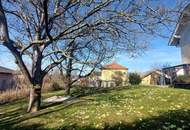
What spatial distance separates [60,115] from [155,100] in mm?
4948

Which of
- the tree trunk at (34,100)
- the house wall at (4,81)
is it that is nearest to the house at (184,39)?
the tree trunk at (34,100)

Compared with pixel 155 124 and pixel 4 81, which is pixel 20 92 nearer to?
pixel 155 124

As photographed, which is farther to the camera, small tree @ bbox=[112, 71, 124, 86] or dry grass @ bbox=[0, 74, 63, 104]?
small tree @ bbox=[112, 71, 124, 86]

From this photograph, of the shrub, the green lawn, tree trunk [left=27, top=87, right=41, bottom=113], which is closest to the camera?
the green lawn

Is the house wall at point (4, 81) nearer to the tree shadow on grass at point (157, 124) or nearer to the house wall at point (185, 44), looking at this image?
the house wall at point (185, 44)

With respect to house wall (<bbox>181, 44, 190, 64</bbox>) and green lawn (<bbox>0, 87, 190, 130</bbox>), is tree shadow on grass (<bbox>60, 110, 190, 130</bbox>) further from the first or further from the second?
house wall (<bbox>181, 44, 190, 64</bbox>)

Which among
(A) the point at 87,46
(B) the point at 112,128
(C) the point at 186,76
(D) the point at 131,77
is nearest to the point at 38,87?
(A) the point at 87,46

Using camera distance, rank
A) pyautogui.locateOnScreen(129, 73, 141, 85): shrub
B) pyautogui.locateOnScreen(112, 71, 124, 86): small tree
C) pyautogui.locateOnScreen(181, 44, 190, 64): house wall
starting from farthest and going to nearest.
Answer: pyautogui.locateOnScreen(112, 71, 124, 86): small tree < pyautogui.locateOnScreen(129, 73, 141, 85): shrub < pyautogui.locateOnScreen(181, 44, 190, 64): house wall

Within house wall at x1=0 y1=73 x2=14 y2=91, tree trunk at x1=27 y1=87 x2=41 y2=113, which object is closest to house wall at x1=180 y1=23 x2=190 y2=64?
tree trunk at x1=27 y1=87 x2=41 y2=113

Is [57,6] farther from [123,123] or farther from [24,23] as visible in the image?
[123,123]

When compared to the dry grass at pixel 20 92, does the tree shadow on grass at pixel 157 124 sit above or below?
below

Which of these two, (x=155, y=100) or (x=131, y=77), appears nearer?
(x=155, y=100)

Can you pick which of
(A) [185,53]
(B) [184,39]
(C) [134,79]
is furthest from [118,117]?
(C) [134,79]

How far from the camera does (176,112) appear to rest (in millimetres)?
13195
